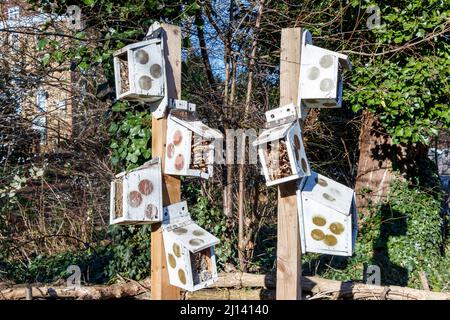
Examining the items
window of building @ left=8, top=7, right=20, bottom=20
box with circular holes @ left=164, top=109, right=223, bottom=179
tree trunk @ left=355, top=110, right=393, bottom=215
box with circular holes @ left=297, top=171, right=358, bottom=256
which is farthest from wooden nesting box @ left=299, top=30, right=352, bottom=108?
window of building @ left=8, top=7, right=20, bottom=20

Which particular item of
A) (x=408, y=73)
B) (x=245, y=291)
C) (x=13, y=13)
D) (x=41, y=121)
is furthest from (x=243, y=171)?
(x=13, y=13)

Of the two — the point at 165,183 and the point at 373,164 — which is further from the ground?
the point at 373,164

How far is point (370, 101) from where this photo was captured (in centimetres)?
615

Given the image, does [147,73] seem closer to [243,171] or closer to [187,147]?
[187,147]

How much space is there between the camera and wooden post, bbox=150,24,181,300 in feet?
11.4

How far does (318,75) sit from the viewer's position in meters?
3.34

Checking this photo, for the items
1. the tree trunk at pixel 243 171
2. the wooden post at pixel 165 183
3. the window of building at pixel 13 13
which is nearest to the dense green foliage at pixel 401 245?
the tree trunk at pixel 243 171

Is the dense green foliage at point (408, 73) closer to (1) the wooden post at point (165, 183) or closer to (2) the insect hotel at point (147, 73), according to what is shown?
(1) the wooden post at point (165, 183)

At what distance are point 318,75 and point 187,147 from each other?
0.95 meters

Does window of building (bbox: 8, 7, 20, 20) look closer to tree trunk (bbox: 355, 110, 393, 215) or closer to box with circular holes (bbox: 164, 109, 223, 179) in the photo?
box with circular holes (bbox: 164, 109, 223, 179)

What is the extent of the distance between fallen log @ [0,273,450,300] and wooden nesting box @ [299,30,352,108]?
2.23 metres

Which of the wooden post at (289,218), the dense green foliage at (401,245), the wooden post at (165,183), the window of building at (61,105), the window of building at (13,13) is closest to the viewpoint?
the wooden post at (289,218)

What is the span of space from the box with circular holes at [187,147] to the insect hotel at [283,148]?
1.29 ft

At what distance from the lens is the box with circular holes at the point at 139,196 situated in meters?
3.32
